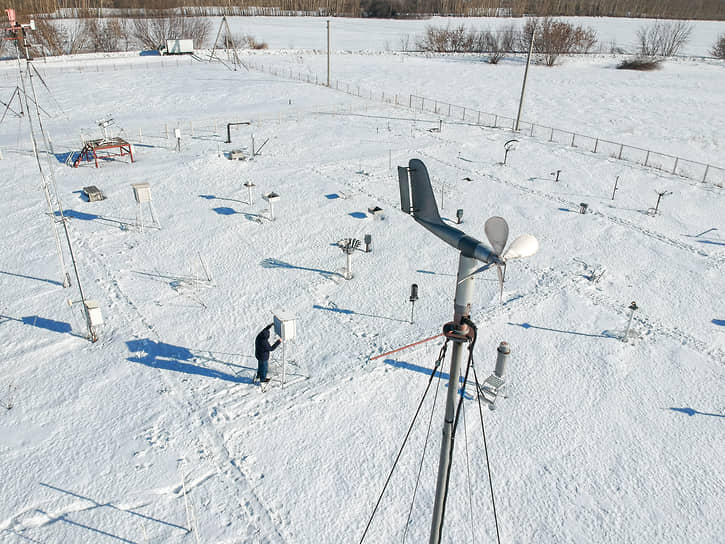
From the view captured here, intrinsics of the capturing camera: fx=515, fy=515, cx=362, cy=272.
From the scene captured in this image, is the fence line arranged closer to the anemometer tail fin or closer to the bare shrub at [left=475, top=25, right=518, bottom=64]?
the anemometer tail fin

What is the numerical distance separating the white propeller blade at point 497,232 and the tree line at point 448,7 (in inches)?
4520

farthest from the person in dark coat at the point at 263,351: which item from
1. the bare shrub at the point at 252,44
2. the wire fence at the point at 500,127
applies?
the bare shrub at the point at 252,44

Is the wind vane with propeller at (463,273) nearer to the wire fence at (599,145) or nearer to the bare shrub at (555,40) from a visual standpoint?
the wire fence at (599,145)

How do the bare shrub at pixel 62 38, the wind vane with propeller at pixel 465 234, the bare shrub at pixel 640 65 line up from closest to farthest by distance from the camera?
the wind vane with propeller at pixel 465 234 → the bare shrub at pixel 62 38 → the bare shrub at pixel 640 65

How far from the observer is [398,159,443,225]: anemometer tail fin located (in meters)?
5.70

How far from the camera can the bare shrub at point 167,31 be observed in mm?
74875

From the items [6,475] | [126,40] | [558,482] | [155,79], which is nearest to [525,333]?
[558,482]

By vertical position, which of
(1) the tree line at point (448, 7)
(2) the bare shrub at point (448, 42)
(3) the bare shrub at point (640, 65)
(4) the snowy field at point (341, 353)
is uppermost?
(1) the tree line at point (448, 7)

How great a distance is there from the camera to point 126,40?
243 feet

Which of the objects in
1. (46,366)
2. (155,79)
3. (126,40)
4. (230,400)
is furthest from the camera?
(126,40)

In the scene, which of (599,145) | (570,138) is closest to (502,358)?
(599,145)

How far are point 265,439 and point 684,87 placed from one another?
5763cm

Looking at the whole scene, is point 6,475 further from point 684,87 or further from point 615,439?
point 684,87

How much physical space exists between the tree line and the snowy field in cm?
9935
